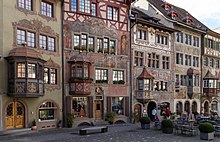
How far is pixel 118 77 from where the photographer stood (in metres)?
29.6

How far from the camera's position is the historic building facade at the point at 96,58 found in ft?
84.2

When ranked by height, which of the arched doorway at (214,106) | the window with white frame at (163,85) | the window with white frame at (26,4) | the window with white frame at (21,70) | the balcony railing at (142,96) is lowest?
the arched doorway at (214,106)

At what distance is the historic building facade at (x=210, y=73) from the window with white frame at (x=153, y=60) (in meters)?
9.78

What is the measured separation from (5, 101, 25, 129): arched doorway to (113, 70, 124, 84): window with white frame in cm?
976

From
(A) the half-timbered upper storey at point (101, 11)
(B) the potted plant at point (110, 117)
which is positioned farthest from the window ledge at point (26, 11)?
(B) the potted plant at point (110, 117)

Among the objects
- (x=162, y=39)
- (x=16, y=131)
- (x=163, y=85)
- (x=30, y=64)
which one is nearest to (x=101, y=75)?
(x=30, y=64)

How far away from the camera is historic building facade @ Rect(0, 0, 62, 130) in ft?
69.2

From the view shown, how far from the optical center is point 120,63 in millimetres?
29609

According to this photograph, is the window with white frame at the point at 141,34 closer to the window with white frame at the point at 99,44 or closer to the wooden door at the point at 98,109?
the window with white frame at the point at 99,44

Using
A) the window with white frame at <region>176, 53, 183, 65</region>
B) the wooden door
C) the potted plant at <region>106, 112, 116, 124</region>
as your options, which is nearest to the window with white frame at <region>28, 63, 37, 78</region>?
the wooden door

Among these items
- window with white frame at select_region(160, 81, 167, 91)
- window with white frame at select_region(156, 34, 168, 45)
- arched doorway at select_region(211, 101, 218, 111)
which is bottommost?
arched doorway at select_region(211, 101, 218, 111)

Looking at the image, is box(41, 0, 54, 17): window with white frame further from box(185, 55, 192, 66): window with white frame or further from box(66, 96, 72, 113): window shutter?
box(185, 55, 192, 66): window with white frame

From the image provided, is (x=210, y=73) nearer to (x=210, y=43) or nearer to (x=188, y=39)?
(x=210, y=43)

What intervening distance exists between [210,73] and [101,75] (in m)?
19.2
